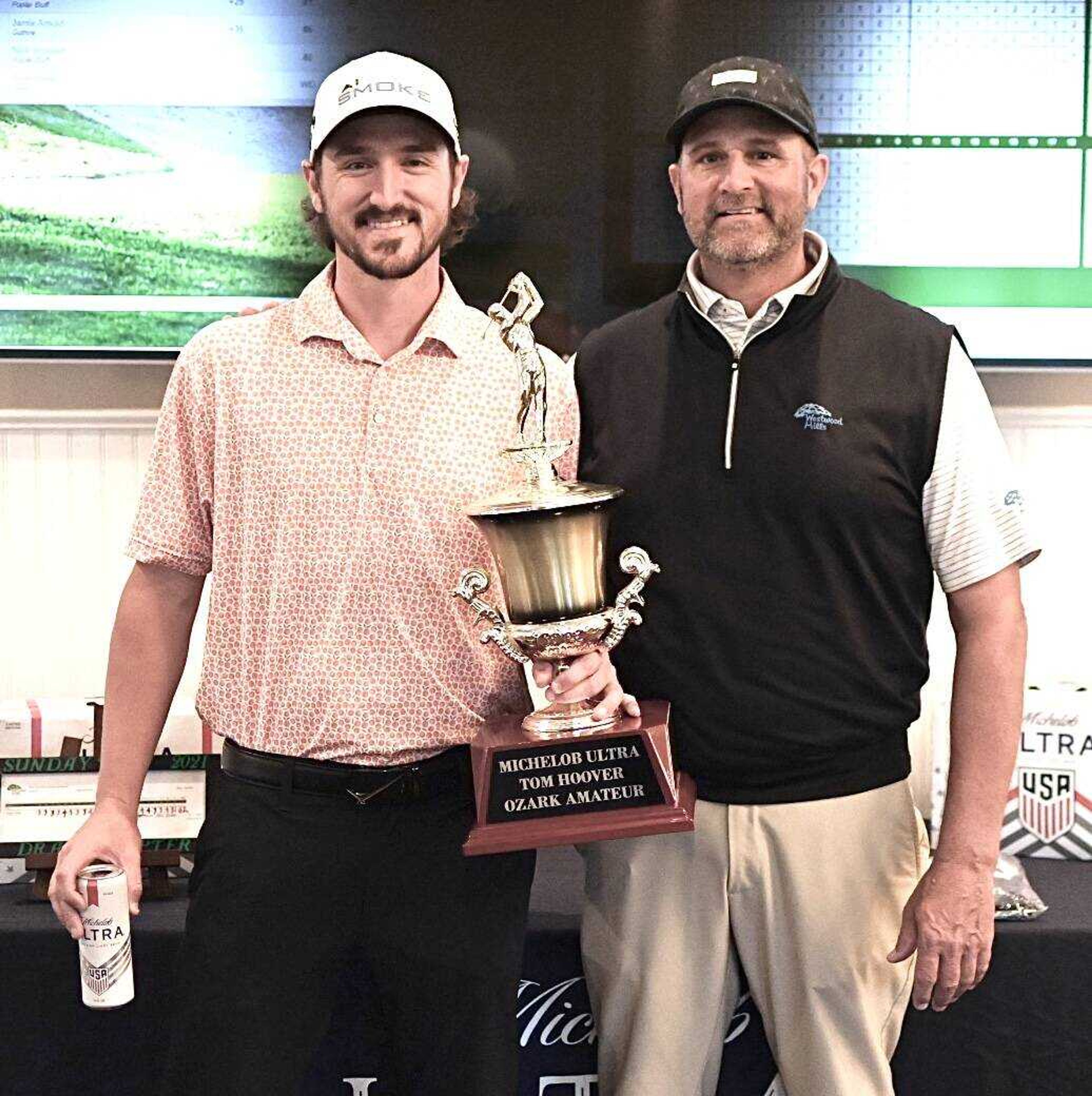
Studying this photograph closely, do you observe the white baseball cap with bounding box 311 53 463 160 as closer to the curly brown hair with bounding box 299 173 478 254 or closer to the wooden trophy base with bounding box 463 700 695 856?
the curly brown hair with bounding box 299 173 478 254

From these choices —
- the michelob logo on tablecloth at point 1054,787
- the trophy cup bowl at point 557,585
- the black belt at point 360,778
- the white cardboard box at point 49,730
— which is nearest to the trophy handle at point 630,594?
the trophy cup bowl at point 557,585

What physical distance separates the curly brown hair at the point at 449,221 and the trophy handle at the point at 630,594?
1.55 feet

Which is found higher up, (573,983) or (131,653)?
(131,653)

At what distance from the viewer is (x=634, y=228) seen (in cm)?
278

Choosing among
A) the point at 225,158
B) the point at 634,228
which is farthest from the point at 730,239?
the point at 225,158

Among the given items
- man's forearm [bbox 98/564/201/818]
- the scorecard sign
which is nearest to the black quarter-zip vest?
man's forearm [bbox 98/564/201/818]

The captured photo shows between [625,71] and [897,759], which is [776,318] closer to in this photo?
[897,759]

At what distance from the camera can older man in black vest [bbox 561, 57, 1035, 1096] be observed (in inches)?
72.1

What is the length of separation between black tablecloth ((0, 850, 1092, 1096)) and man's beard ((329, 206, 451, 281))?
99cm

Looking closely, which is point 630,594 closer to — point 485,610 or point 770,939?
point 485,610

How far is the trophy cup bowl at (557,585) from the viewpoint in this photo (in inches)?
67.6

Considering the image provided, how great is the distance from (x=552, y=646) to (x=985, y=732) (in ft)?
1.86

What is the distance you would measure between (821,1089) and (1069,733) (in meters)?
0.99

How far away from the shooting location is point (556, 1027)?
2150 millimetres
